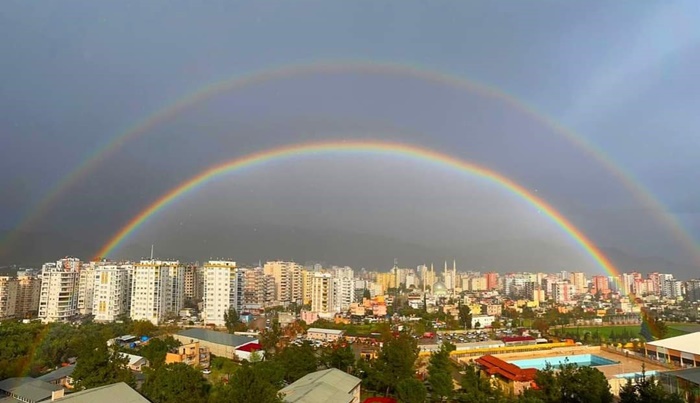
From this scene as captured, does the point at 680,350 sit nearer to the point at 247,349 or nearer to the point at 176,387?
the point at 247,349

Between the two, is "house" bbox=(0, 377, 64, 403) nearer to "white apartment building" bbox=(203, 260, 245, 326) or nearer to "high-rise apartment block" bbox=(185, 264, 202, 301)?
"white apartment building" bbox=(203, 260, 245, 326)

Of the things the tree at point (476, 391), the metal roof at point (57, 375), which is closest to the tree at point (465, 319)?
the tree at point (476, 391)

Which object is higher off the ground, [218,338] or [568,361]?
[218,338]

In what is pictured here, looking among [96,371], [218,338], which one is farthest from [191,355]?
[96,371]

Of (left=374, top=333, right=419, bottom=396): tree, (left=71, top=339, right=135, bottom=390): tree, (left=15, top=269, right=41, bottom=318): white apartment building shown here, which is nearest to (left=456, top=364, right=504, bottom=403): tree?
(left=374, top=333, right=419, bottom=396): tree

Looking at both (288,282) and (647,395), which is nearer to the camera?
(647,395)

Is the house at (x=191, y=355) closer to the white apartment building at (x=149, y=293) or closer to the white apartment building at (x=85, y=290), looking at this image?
the white apartment building at (x=149, y=293)

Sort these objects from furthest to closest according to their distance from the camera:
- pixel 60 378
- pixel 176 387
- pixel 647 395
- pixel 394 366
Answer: pixel 60 378 → pixel 394 366 → pixel 176 387 → pixel 647 395

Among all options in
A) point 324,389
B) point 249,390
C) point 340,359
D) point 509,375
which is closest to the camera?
point 249,390
